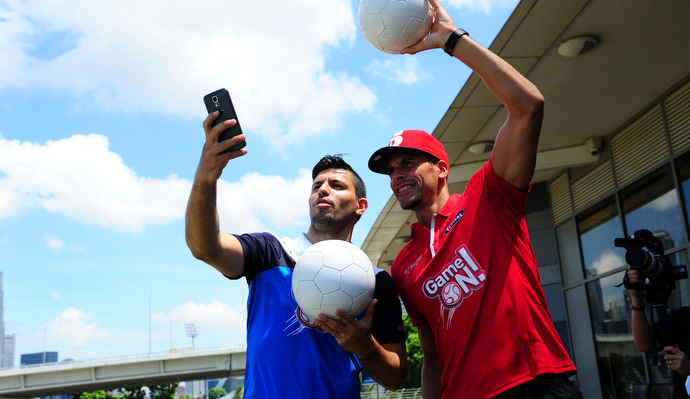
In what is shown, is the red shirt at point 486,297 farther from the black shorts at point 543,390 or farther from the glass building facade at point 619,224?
the glass building facade at point 619,224

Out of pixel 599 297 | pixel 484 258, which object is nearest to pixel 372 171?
pixel 484 258

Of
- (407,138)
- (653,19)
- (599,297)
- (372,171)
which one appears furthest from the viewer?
(599,297)

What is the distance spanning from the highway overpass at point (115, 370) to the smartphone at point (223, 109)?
41246mm

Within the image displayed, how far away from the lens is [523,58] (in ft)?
25.8

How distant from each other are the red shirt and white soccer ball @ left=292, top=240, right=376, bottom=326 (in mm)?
394

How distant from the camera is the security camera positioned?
11.6m

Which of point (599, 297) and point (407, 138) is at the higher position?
point (407, 138)

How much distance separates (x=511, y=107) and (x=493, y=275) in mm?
813

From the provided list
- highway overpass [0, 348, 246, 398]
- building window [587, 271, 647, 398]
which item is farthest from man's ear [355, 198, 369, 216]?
highway overpass [0, 348, 246, 398]

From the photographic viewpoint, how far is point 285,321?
3146mm

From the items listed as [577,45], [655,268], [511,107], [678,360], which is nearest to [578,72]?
[577,45]

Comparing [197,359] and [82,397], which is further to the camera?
[82,397]

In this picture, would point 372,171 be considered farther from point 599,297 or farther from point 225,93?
point 599,297

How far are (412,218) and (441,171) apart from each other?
1168cm
